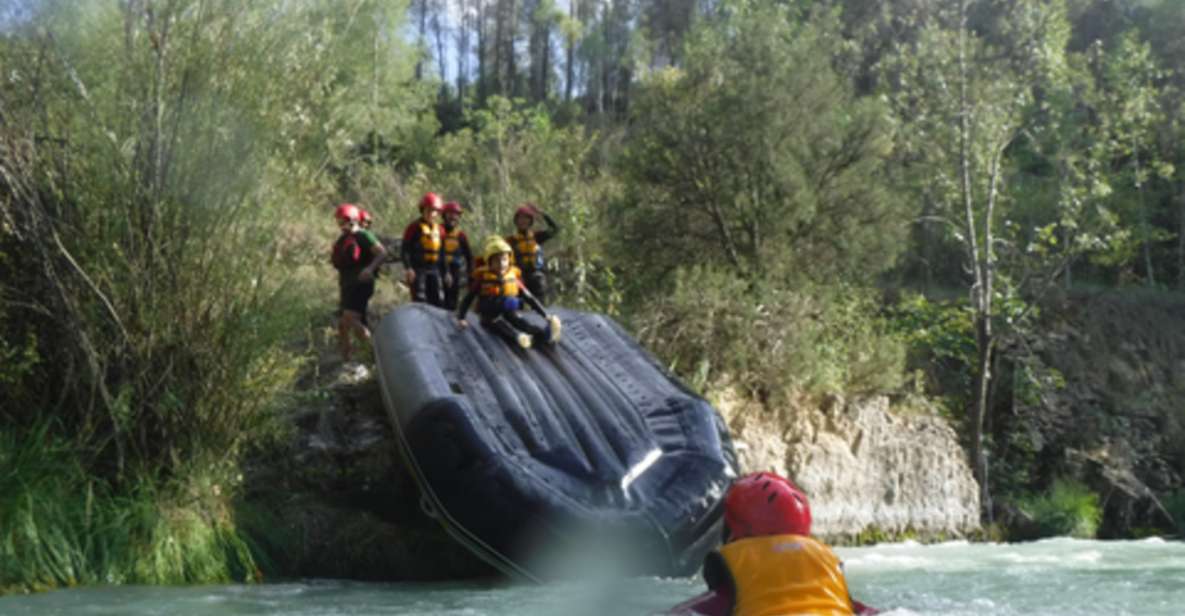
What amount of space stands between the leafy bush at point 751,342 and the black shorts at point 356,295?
2.53 m

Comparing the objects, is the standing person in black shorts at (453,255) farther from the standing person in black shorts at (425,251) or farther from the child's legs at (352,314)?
the child's legs at (352,314)

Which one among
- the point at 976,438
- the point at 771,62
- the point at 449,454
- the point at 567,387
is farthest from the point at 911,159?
the point at 449,454

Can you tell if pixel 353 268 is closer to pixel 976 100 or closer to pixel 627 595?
pixel 627 595

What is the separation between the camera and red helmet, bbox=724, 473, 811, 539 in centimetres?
390

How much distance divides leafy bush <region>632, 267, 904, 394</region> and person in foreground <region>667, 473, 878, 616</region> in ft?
22.1

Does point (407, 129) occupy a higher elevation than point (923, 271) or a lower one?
higher

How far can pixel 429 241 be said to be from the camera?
9.74m

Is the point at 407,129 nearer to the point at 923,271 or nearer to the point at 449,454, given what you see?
the point at 923,271

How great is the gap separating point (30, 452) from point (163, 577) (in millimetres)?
1013

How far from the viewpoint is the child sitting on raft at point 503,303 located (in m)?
8.81

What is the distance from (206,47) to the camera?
23.6 feet

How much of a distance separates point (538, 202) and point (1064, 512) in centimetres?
676

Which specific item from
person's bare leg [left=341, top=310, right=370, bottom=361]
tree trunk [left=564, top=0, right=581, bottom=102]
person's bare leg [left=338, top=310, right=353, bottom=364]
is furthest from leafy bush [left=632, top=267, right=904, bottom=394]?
tree trunk [left=564, top=0, right=581, bottom=102]

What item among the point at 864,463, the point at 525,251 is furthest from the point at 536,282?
the point at 864,463
